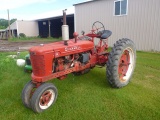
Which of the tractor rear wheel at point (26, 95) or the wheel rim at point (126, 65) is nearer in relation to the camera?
the tractor rear wheel at point (26, 95)

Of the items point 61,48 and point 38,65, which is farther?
point 61,48

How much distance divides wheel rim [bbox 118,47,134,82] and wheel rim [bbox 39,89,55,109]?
160 centimetres

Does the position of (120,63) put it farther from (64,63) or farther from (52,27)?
(52,27)

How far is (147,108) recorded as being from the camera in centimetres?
281

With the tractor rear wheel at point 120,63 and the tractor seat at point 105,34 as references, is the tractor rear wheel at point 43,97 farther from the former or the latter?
the tractor seat at point 105,34

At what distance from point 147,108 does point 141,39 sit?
251 inches

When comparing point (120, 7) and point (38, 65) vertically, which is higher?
point (120, 7)

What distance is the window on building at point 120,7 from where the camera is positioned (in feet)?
29.8

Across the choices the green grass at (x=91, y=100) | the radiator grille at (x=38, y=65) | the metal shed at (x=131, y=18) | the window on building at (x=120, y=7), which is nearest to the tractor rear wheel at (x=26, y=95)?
the green grass at (x=91, y=100)

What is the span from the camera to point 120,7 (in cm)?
938

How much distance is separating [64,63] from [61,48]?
1.20 feet

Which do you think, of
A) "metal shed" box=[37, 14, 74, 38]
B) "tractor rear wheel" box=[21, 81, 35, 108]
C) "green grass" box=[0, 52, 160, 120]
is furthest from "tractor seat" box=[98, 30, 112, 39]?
"metal shed" box=[37, 14, 74, 38]

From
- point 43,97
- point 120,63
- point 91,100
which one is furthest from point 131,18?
point 43,97

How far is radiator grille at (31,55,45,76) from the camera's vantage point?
2691mm
